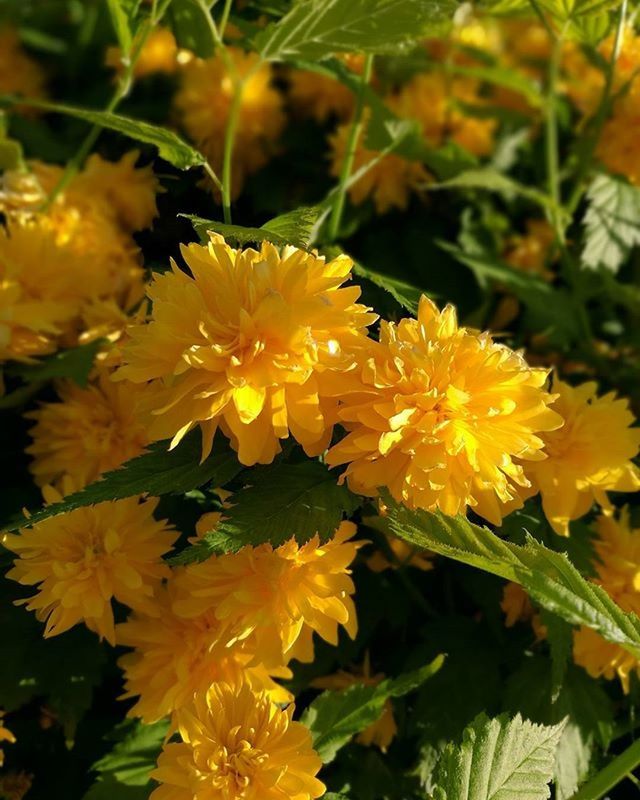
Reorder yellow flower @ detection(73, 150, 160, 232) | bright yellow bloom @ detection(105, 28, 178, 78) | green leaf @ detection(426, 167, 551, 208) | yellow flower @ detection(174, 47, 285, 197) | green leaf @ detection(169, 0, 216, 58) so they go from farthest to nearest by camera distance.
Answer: bright yellow bloom @ detection(105, 28, 178, 78) < yellow flower @ detection(174, 47, 285, 197) < yellow flower @ detection(73, 150, 160, 232) < green leaf @ detection(426, 167, 551, 208) < green leaf @ detection(169, 0, 216, 58)

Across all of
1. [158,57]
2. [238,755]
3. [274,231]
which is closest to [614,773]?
[238,755]

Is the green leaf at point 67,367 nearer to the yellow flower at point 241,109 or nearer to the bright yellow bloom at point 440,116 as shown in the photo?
the yellow flower at point 241,109

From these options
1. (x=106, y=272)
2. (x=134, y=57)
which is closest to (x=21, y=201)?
(x=106, y=272)

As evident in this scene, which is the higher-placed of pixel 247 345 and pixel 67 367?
pixel 247 345

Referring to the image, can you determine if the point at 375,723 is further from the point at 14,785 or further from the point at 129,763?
the point at 14,785

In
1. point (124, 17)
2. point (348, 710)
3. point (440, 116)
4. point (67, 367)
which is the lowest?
point (348, 710)

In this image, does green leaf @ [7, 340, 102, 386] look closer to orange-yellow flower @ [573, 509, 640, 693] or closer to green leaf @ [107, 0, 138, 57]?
green leaf @ [107, 0, 138, 57]

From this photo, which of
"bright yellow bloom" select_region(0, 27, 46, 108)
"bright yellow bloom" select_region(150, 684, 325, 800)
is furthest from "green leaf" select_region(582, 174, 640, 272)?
"bright yellow bloom" select_region(0, 27, 46, 108)

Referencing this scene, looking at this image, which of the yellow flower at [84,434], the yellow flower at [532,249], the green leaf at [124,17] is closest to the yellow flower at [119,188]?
the green leaf at [124,17]
